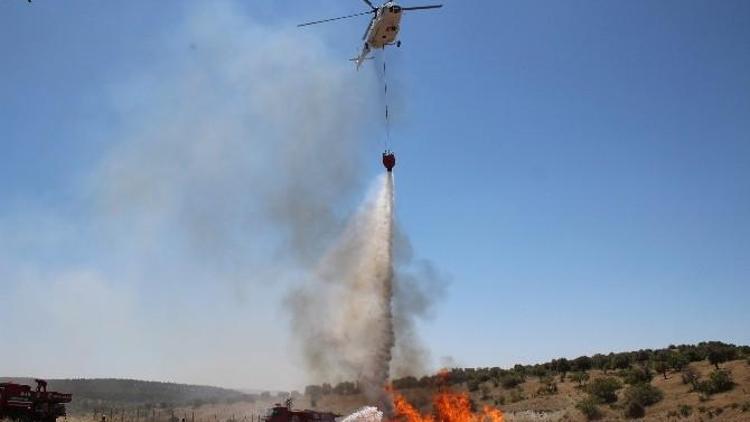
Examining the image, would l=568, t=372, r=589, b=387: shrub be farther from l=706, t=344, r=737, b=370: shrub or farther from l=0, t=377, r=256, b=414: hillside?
l=0, t=377, r=256, b=414: hillside

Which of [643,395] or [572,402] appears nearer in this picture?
[643,395]

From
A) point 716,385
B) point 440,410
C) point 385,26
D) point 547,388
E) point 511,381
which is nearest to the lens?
point 385,26

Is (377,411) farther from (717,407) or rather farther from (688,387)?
(688,387)

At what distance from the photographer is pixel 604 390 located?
5709 cm

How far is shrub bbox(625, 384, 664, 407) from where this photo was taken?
52.8 meters

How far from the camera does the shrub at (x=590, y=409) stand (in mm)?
52531

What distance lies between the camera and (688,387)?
5462 centimetres

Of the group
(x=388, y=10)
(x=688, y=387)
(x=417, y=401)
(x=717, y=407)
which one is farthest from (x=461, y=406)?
(x=388, y=10)

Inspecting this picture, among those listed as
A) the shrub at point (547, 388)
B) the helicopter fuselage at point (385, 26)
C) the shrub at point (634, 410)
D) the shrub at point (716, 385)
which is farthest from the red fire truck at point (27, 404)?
the shrub at point (716, 385)

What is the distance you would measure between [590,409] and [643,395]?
474 cm

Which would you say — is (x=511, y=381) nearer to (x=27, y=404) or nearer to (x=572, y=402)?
(x=572, y=402)

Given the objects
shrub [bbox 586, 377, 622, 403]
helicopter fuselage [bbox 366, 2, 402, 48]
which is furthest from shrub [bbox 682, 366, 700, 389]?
helicopter fuselage [bbox 366, 2, 402, 48]

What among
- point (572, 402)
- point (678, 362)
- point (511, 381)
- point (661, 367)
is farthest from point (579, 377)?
point (572, 402)

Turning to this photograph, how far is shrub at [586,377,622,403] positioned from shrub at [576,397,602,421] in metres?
1.32
